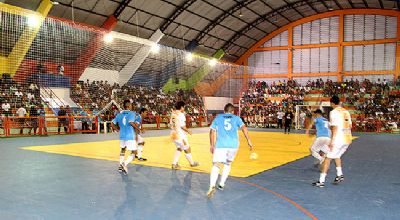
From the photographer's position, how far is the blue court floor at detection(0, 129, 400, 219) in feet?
19.6

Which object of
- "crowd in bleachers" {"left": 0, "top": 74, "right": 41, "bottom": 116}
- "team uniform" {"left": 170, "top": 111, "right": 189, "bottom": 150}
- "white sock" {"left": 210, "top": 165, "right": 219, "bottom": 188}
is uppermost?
"crowd in bleachers" {"left": 0, "top": 74, "right": 41, "bottom": 116}

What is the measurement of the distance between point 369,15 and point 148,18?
93.1 ft

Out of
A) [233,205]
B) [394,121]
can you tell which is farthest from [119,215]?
[394,121]

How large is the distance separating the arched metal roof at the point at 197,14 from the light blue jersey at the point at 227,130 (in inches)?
995

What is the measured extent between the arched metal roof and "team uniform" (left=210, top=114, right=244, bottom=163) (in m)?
25.3

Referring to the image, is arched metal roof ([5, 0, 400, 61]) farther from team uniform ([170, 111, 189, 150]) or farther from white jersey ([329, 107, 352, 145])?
white jersey ([329, 107, 352, 145])

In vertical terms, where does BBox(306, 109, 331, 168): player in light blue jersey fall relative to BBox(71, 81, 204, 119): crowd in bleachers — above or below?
below

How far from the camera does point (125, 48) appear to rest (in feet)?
113

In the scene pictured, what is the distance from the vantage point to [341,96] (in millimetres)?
41562

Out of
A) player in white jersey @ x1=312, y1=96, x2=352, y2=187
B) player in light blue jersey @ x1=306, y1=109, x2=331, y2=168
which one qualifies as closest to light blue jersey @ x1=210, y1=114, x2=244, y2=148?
player in white jersey @ x1=312, y1=96, x2=352, y2=187

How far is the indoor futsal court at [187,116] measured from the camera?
706cm

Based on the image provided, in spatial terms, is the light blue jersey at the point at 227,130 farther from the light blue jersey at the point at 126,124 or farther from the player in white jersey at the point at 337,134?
the light blue jersey at the point at 126,124

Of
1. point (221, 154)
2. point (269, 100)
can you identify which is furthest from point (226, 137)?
point (269, 100)

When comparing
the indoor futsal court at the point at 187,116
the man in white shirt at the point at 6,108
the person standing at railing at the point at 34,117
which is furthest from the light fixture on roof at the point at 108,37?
the man in white shirt at the point at 6,108
